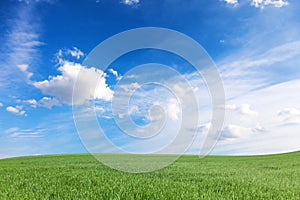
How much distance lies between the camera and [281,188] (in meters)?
11.3

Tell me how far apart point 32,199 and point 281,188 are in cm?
800

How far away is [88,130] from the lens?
15.1m

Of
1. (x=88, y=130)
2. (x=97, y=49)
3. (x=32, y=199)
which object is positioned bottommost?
(x=32, y=199)

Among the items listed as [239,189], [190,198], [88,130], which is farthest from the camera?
[88,130]

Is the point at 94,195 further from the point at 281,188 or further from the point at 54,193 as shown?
the point at 281,188

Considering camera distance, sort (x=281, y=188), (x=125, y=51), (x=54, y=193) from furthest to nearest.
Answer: (x=125, y=51) < (x=281, y=188) < (x=54, y=193)

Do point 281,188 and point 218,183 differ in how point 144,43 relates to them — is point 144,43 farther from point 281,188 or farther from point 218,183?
point 281,188

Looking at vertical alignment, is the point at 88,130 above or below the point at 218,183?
above

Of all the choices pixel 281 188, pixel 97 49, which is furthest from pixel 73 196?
pixel 97 49

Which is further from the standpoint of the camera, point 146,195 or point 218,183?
point 218,183

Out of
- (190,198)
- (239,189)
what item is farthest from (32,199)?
(239,189)

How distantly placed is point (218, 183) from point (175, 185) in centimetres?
183

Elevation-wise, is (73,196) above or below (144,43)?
below

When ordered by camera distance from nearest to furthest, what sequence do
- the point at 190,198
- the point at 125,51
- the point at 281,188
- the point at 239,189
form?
the point at 190,198 → the point at 239,189 → the point at 281,188 → the point at 125,51
